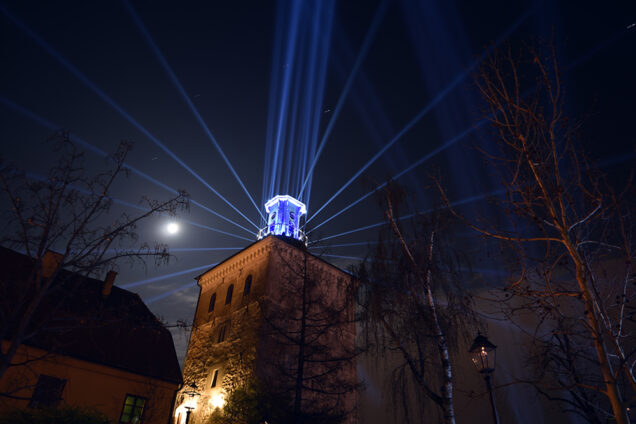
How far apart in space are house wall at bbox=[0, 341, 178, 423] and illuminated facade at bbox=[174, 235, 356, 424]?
2.15 m

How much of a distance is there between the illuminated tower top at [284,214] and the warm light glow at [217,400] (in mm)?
11799

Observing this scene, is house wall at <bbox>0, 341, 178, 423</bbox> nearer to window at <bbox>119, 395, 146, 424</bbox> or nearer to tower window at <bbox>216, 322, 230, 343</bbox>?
window at <bbox>119, 395, 146, 424</bbox>

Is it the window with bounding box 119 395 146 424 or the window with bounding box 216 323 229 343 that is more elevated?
the window with bounding box 216 323 229 343

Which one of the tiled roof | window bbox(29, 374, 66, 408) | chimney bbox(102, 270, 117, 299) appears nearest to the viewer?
window bbox(29, 374, 66, 408)

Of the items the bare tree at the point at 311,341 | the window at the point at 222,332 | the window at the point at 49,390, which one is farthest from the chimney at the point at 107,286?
the bare tree at the point at 311,341

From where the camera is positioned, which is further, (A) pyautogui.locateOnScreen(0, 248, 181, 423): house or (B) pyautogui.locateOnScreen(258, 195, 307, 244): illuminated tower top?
(B) pyautogui.locateOnScreen(258, 195, 307, 244): illuminated tower top

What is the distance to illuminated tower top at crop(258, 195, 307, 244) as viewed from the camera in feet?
90.7

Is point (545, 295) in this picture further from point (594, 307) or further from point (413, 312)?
point (413, 312)

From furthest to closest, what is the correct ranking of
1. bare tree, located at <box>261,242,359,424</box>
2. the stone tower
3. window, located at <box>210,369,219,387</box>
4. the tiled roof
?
window, located at <box>210,369,219,387</box> < the stone tower < the tiled roof < bare tree, located at <box>261,242,359,424</box>

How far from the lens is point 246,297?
22797 mm

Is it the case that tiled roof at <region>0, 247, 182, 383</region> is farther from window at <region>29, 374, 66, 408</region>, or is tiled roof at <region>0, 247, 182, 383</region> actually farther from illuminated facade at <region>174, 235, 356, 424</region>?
illuminated facade at <region>174, 235, 356, 424</region>

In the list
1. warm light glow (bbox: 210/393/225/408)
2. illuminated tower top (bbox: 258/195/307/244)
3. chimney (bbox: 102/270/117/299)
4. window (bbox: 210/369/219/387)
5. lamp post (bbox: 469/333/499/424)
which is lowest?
warm light glow (bbox: 210/393/225/408)

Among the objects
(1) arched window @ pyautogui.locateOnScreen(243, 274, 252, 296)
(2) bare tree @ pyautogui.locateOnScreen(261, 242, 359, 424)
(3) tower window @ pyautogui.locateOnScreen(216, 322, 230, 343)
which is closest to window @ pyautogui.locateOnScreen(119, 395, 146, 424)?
(3) tower window @ pyautogui.locateOnScreen(216, 322, 230, 343)

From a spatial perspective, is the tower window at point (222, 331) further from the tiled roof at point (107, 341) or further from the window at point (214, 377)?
the tiled roof at point (107, 341)
